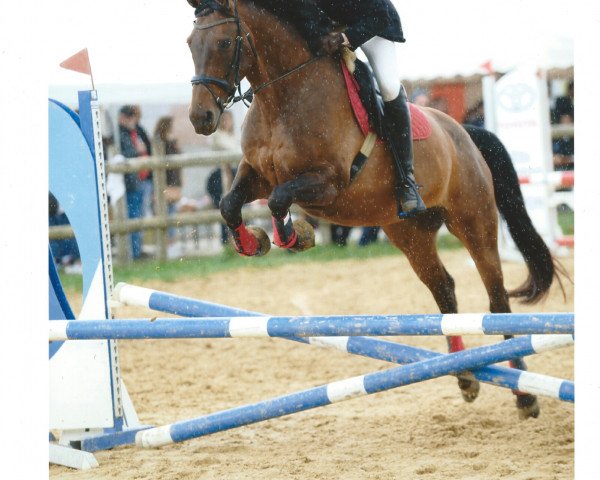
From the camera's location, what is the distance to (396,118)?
3521mm

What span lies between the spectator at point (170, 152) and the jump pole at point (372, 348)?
20.7 feet

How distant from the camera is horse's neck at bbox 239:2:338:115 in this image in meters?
3.34

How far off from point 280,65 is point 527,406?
1.88 metres

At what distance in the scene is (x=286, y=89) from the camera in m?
3.36

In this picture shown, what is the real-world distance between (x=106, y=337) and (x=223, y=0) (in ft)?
4.19

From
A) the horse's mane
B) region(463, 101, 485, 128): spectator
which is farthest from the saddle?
region(463, 101, 485, 128): spectator

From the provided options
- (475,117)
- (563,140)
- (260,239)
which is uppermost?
(475,117)

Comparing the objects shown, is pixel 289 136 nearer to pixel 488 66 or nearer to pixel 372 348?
pixel 372 348

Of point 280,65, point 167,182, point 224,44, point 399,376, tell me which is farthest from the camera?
point 167,182

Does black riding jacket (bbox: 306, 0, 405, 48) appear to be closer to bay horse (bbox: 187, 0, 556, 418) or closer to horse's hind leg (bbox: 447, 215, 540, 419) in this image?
bay horse (bbox: 187, 0, 556, 418)

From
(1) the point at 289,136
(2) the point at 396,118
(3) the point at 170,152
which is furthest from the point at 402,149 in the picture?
(3) the point at 170,152

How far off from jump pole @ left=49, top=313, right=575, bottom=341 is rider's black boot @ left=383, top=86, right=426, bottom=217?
3.30 feet

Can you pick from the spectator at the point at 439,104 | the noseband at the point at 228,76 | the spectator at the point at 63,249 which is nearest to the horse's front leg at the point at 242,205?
the noseband at the point at 228,76

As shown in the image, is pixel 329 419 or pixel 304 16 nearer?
pixel 304 16
